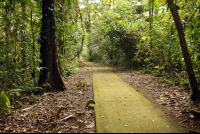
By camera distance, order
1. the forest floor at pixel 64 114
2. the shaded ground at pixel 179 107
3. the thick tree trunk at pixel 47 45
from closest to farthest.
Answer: the forest floor at pixel 64 114 → the shaded ground at pixel 179 107 → the thick tree trunk at pixel 47 45

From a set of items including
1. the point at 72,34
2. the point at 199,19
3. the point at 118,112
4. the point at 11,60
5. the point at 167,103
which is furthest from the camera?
the point at 72,34

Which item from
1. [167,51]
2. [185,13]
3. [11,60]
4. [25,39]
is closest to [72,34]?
[25,39]

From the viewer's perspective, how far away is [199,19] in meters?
4.34

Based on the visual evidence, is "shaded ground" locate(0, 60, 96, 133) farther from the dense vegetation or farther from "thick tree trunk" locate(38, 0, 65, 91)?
"thick tree trunk" locate(38, 0, 65, 91)

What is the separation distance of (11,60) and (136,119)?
14.7 ft

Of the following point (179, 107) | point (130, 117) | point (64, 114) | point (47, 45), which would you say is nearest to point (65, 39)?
point (47, 45)

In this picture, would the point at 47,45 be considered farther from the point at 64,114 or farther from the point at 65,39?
the point at 65,39

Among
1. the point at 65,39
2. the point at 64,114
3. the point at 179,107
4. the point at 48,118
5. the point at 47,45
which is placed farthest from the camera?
the point at 65,39

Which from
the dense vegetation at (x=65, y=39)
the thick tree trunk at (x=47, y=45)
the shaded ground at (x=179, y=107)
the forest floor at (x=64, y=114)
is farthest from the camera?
the thick tree trunk at (x=47, y=45)

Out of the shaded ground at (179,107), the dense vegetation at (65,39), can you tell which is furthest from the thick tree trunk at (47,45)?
the shaded ground at (179,107)

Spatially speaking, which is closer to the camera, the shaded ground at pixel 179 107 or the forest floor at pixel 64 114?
the forest floor at pixel 64 114

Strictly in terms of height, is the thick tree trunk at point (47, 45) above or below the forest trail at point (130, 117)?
above

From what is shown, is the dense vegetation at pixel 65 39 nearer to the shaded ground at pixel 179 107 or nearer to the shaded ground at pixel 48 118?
the shaded ground at pixel 48 118

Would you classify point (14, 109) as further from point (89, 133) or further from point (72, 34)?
point (72, 34)
